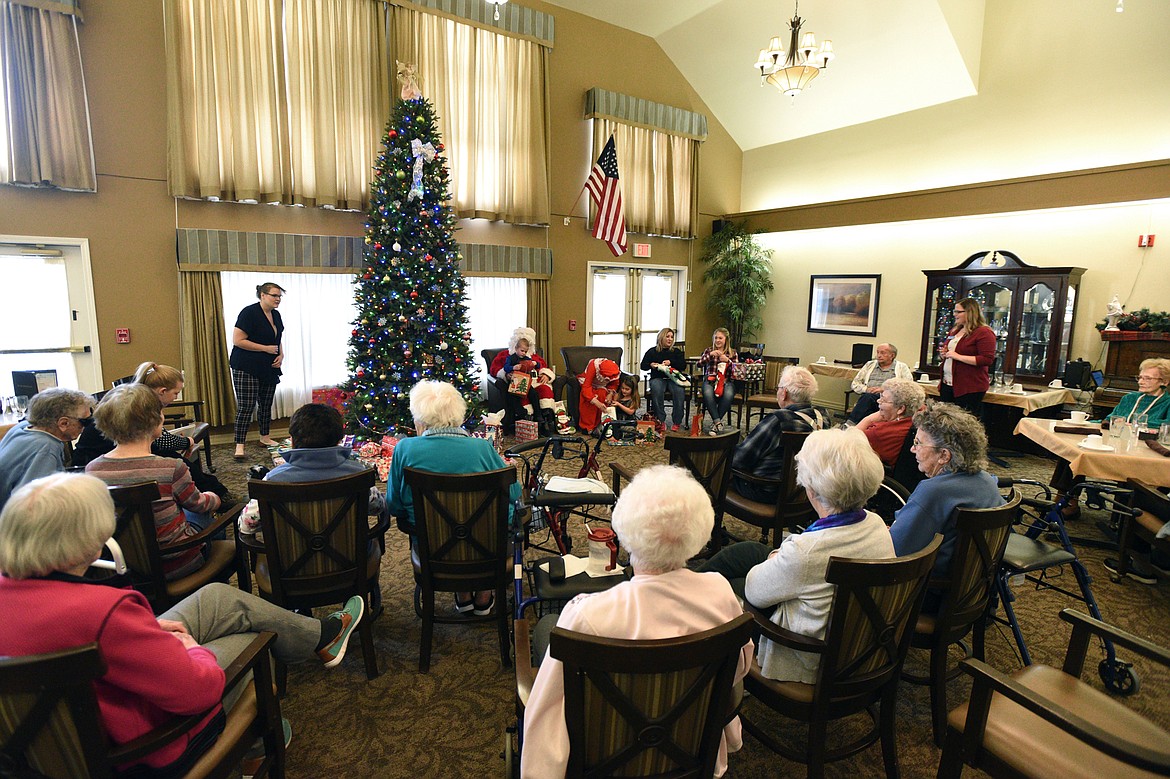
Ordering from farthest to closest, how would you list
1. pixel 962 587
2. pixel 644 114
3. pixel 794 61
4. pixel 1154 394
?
pixel 644 114, pixel 794 61, pixel 1154 394, pixel 962 587

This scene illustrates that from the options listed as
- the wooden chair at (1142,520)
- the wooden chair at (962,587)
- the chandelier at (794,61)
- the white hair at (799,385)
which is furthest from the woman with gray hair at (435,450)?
the chandelier at (794,61)

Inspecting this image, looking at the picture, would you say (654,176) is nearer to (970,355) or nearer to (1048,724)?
(970,355)

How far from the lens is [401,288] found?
548 cm

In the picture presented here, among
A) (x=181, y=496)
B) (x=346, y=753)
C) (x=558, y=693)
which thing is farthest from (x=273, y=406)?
(x=558, y=693)

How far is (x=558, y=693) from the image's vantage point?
53.6 inches

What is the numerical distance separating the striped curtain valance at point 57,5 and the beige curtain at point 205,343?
7.32ft

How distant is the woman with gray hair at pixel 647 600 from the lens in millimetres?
1357

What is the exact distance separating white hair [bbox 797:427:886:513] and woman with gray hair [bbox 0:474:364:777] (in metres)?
1.75

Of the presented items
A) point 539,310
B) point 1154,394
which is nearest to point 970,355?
point 1154,394

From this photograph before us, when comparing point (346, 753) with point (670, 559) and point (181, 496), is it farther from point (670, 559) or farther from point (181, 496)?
point (670, 559)

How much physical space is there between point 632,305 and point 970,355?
4.91 metres

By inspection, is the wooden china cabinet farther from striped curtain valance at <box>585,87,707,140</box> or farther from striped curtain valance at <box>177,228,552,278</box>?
striped curtain valance at <box>177,228,552,278</box>

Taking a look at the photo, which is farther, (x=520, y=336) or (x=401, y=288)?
(x=520, y=336)

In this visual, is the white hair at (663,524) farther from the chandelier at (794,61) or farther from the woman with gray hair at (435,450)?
the chandelier at (794,61)
